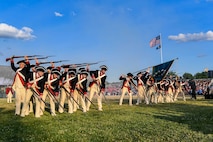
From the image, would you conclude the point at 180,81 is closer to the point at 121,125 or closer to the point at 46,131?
the point at 121,125

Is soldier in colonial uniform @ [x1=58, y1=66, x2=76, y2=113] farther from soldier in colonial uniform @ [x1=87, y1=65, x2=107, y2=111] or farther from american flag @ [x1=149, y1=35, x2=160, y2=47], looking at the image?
american flag @ [x1=149, y1=35, x2=160, y2=47]

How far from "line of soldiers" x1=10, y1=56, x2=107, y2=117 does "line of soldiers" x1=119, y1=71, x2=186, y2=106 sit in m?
4.47

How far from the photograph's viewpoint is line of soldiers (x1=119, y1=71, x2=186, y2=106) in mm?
23516

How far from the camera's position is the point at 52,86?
54.1 feet

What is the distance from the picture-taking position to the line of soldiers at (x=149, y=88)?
23.5 m

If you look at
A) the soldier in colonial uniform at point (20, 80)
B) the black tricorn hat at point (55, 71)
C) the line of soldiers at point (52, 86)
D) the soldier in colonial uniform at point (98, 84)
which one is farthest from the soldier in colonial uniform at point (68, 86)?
the soldier in colonial uniform at point (20, 80)

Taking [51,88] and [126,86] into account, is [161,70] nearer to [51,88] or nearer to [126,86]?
[126,86]

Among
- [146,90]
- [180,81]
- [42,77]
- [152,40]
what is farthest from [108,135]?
[152,40]

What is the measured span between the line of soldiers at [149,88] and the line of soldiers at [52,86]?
447 centimetres

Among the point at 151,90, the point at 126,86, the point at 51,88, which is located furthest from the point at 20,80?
the point at 151,90

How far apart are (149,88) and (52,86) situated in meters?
11.9

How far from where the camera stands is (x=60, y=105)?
Result: 57.1 feet

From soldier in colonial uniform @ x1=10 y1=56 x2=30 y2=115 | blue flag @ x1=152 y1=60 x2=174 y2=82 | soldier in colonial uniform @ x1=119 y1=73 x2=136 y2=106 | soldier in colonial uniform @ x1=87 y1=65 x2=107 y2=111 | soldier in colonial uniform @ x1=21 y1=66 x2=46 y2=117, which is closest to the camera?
soldier in colonial uniform @ x1=21 y1=66 x2=46 y2=117

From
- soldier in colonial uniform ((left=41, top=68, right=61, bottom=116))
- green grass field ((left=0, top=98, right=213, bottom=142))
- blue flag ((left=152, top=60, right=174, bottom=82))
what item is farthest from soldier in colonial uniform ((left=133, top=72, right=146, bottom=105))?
green grass field ((left=0, top=98, right=213, bottom=142))
